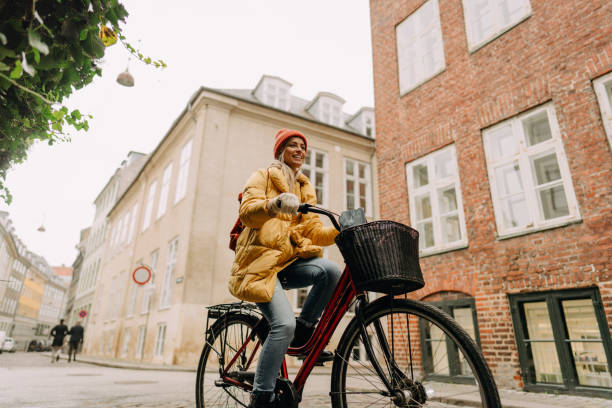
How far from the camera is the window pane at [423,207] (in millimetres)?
7891

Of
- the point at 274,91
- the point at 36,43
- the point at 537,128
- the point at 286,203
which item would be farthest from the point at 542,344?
the point at 274,91

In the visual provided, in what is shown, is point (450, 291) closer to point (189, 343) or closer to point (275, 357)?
point (275, 357)

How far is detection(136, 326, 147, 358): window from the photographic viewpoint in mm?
15070

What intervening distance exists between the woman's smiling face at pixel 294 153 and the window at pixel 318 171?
13015 millimetres

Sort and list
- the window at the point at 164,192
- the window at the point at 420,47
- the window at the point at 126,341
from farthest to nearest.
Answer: the window at the point at 126,341 < the window at the point at 164,192 < the window at the point at 420,47

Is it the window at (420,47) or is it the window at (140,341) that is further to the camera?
the window at (140,341)

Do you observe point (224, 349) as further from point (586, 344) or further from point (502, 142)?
point (502, 142)

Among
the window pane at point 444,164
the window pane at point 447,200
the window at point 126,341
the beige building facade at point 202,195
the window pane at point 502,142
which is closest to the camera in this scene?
the window pane at point 502,142

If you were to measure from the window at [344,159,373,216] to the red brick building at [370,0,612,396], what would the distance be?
7.89m

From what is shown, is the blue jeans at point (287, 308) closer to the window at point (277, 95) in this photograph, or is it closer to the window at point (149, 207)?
the window at point (277, 95)

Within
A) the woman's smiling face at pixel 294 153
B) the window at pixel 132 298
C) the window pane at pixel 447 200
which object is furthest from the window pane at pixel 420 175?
the window at pixel 132 298

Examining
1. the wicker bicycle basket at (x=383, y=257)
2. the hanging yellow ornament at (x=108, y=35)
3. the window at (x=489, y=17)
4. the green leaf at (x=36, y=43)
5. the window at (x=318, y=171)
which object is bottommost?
the wicker bicycle basket at (x=383, y=257)

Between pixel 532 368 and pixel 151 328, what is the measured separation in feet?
40.8

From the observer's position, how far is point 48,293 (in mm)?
83812
